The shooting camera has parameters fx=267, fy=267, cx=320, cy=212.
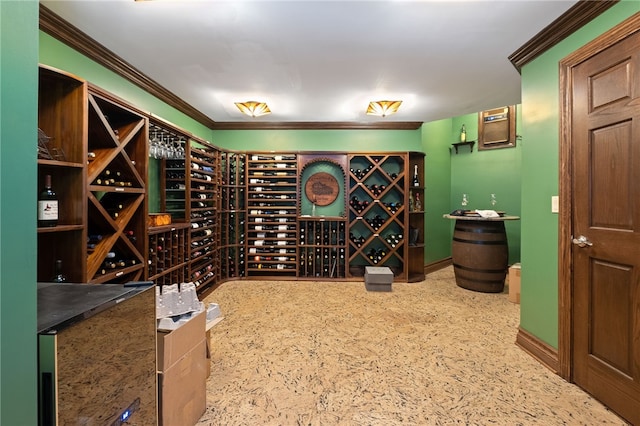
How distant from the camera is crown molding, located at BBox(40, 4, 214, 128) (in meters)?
1.72

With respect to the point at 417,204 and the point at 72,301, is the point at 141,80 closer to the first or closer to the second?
the point at 72,301

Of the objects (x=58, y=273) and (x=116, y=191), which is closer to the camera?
(x=58, y=273)

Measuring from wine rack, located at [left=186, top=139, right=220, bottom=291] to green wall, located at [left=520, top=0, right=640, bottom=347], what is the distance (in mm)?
3081

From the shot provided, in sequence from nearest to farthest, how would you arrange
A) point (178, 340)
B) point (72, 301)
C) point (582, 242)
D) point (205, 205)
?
point (72, 301) < point (178, 340) < point (582, 242) < point (205, 205)

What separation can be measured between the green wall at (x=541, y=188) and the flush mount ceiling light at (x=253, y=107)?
2.55 metres

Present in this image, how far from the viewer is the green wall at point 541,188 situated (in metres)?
1.83

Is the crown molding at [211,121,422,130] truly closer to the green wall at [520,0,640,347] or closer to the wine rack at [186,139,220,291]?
the wine rack at [186,139,220,291]

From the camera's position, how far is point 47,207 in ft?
4.38

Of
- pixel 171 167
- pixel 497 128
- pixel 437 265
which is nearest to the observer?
pixel 171 167

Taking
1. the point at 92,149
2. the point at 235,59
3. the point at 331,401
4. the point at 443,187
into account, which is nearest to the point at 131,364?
the point at 331,401

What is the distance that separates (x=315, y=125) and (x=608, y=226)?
345 cm

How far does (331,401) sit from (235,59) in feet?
8.44

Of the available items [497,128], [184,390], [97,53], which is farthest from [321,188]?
[184,390]

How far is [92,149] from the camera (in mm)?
1897
